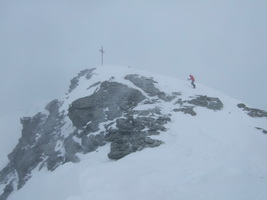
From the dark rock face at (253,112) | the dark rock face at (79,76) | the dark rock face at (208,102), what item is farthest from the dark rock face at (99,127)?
the dark rock face at (79,76)

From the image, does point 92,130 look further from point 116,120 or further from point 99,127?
point 116,120

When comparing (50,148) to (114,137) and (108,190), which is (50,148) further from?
(108,190)

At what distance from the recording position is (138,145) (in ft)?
78.5

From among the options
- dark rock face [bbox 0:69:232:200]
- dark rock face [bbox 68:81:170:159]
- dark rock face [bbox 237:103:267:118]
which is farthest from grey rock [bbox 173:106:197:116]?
dark rock face [bbox 237:103:267:118]

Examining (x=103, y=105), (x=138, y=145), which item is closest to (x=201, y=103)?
(x=103, y=105)

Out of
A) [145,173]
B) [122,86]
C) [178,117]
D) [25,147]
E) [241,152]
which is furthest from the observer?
[25,147]

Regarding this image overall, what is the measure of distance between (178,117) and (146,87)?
33.8 ft

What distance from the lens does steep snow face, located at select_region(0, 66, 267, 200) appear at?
49.3 ft

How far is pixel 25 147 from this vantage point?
144ft

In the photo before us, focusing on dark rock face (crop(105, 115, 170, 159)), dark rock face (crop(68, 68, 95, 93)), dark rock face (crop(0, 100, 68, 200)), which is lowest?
dark rock face (crop(0, 100, 68, 200))

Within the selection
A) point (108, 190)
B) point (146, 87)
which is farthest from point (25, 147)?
point (108, 190)

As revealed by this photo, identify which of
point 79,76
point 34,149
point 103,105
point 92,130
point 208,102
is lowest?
point 34,149

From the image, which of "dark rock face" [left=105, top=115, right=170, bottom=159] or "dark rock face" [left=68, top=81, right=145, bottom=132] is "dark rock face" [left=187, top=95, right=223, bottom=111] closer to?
"dark rock face" [left=105, top=115, right=170, bottom=159]

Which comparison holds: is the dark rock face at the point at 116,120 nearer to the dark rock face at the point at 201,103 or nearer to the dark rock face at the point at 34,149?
the dark rock face at the point at 201,103
